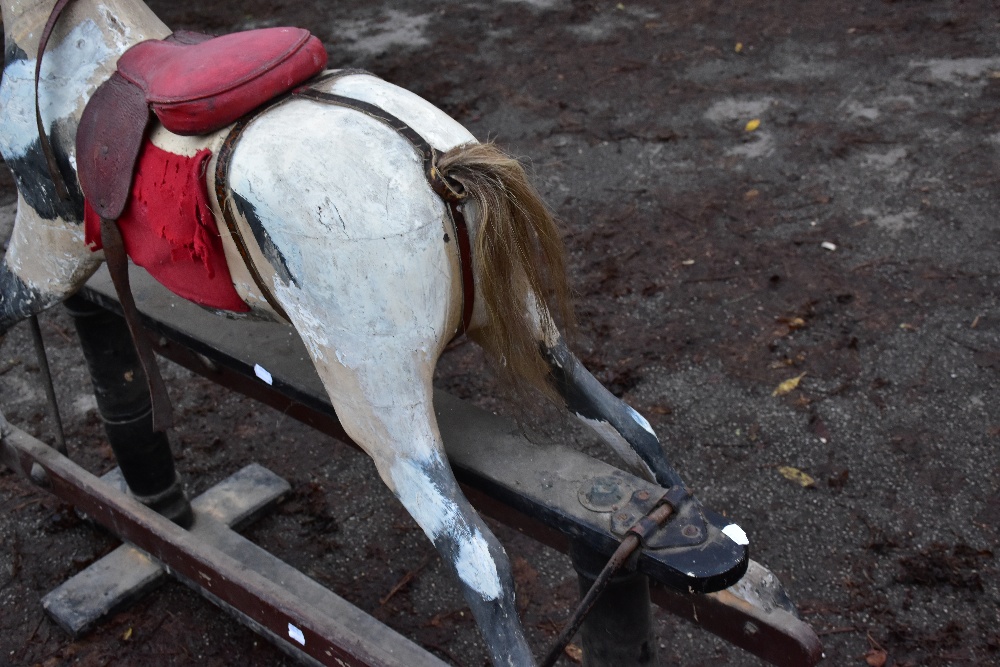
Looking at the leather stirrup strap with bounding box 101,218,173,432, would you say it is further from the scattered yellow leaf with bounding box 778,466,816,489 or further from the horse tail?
the scattered yellow leaf with bounding box 778,466,816,489

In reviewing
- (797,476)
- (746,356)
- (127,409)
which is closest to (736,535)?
(797,476)

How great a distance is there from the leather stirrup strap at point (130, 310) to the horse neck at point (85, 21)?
308 millimetres

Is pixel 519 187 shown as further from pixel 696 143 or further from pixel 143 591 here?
pixel 696 143

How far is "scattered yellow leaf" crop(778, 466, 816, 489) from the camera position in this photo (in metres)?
2.63

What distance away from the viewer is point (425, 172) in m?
1.41

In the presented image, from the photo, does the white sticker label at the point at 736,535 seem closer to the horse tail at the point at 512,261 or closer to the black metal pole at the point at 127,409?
the horse tail at the point at 512,261

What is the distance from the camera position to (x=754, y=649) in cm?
151

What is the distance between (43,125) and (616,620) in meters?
1.34

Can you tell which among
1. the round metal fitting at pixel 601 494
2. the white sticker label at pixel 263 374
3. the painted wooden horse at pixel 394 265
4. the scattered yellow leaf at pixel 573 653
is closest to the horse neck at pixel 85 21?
the painted wooden horse at pixel 394 265

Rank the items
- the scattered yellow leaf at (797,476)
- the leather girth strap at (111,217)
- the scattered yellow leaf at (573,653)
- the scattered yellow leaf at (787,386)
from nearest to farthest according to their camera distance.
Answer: the leather girth strap at (111,217), the scattered yellow leaf at (573,653), the scattered yellow leaf at (797,476), the scattered yellow leaf at (787,386)

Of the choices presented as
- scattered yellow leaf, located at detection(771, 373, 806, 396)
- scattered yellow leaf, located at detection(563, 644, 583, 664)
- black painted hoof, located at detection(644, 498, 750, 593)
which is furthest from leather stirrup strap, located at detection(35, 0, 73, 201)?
scattered yellow leaf, located at detection(771, 373, 806, 396)

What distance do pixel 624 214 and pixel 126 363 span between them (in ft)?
7.28

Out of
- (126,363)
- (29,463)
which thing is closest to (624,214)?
(126,363)

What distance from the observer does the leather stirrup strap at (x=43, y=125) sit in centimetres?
167
